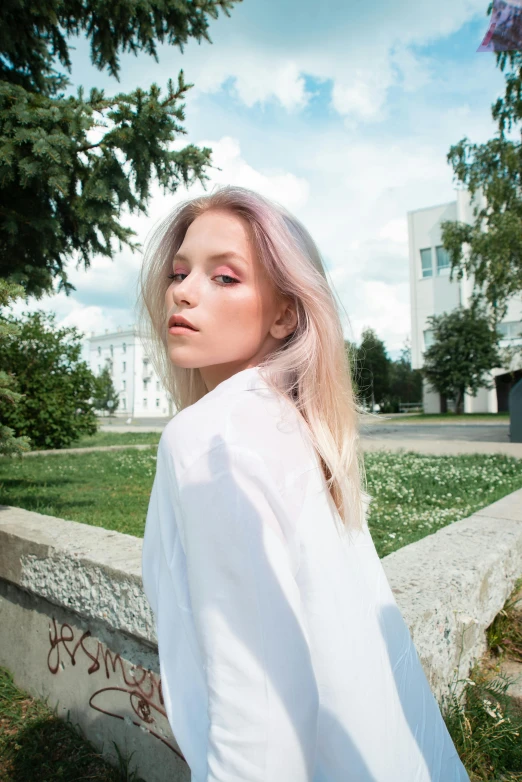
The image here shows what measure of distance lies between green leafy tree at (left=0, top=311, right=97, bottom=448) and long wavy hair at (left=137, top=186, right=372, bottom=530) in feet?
31.5

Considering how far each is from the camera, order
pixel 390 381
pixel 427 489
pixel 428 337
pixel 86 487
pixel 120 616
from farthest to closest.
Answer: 1. pixel 390 381
2. pixel 428 337
3. pixel 86 487
4. pixel 427 489
5. pixel 120 616

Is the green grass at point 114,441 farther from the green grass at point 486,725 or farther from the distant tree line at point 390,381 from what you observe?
the distant tree line at point 390,381

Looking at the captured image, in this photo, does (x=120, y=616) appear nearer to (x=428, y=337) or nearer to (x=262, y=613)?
(x=262, y=613)

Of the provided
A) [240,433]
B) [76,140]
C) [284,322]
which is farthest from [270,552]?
[76,140]

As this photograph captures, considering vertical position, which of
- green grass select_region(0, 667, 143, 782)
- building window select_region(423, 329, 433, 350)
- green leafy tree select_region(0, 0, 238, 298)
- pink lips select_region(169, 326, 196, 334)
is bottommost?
green grass select_region(0, 667, 143, 782)

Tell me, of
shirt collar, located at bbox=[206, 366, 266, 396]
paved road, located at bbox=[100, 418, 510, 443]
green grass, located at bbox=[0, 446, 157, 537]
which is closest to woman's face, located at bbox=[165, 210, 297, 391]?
shirt collar, located at bbox=[206, 366, 266, 396]

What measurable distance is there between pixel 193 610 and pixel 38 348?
35.2 feet

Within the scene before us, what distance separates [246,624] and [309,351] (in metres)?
0.56

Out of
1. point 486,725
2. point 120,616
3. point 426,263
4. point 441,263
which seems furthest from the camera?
point 426,263

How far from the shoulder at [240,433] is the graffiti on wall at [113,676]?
1.60 meters

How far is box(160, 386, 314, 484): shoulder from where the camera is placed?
0.84 meters

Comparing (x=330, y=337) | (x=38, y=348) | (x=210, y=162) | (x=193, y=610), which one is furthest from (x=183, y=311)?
(x=38, y=348)

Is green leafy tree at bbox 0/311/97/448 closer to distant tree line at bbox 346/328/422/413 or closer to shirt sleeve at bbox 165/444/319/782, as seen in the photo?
shirt sleeve at bbox 165/444/319/782

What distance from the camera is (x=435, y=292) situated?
39.6 meters
